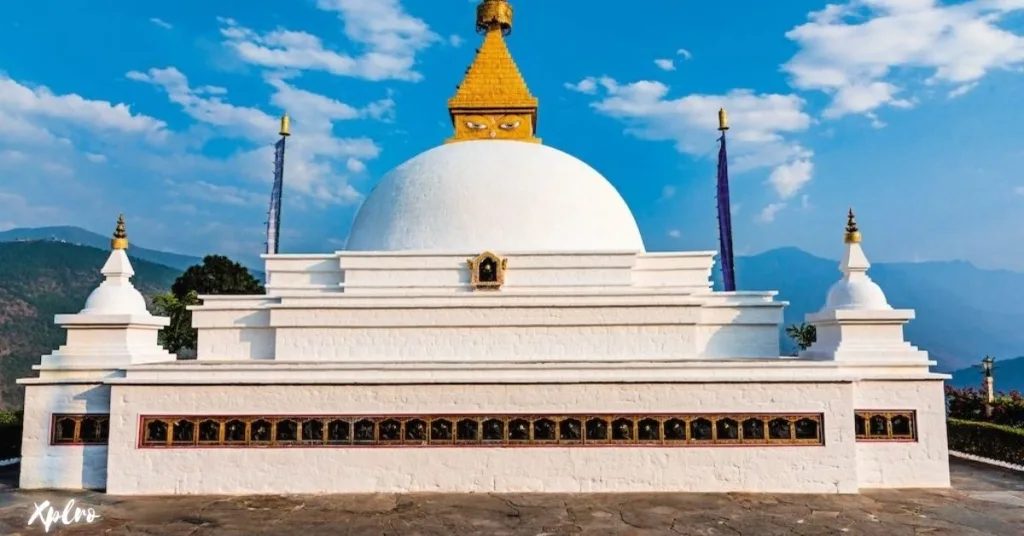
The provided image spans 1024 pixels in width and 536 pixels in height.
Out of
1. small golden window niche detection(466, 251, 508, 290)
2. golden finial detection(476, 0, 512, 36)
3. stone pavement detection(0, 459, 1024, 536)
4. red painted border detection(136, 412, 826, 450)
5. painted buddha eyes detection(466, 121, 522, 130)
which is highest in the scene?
golden finial detection(476, 0, 512, 36)

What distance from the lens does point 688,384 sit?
10.1 metres

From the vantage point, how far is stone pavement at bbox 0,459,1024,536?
322 inches

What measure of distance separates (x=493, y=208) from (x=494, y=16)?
778 centimetres

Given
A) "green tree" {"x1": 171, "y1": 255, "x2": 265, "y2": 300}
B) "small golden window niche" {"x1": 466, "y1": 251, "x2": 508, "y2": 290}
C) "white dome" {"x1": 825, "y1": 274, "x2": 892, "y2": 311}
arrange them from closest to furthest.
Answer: "white dome" {"x1": 825, "y1": 274, "x2": 892, "y2": 311}
"small golden window niche" {"x1": 466, "y1": 251, "x2": 508, "y2": 290}
"green tree" {"x1": 171, "y1": 255, "x2": 265, "y2": 300}

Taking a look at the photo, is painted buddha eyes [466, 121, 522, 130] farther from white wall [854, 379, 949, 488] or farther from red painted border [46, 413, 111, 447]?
red painted border [46, 413, 111, 447]

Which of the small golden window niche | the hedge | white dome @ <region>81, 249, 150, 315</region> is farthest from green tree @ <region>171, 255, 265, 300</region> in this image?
the hedge

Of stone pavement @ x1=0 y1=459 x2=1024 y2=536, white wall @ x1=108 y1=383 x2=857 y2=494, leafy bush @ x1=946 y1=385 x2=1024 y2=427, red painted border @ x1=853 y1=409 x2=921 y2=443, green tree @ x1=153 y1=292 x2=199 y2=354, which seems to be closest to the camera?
stone pavement @ x1=0 y1=459 x2=1024 y2=536

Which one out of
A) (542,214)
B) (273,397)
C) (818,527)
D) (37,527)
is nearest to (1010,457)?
(818,527)

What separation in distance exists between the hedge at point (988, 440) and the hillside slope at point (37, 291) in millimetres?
46099

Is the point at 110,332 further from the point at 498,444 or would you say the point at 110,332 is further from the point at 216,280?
the point at 216,280

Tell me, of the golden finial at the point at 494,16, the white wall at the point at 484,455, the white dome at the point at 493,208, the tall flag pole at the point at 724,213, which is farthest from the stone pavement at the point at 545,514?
the golden finial at the point at 494,16

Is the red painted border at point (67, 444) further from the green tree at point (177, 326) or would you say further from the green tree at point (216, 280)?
the green tree at point (216, 280)

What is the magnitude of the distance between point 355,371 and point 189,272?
2196 centimetres

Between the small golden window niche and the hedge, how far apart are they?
9.89m
